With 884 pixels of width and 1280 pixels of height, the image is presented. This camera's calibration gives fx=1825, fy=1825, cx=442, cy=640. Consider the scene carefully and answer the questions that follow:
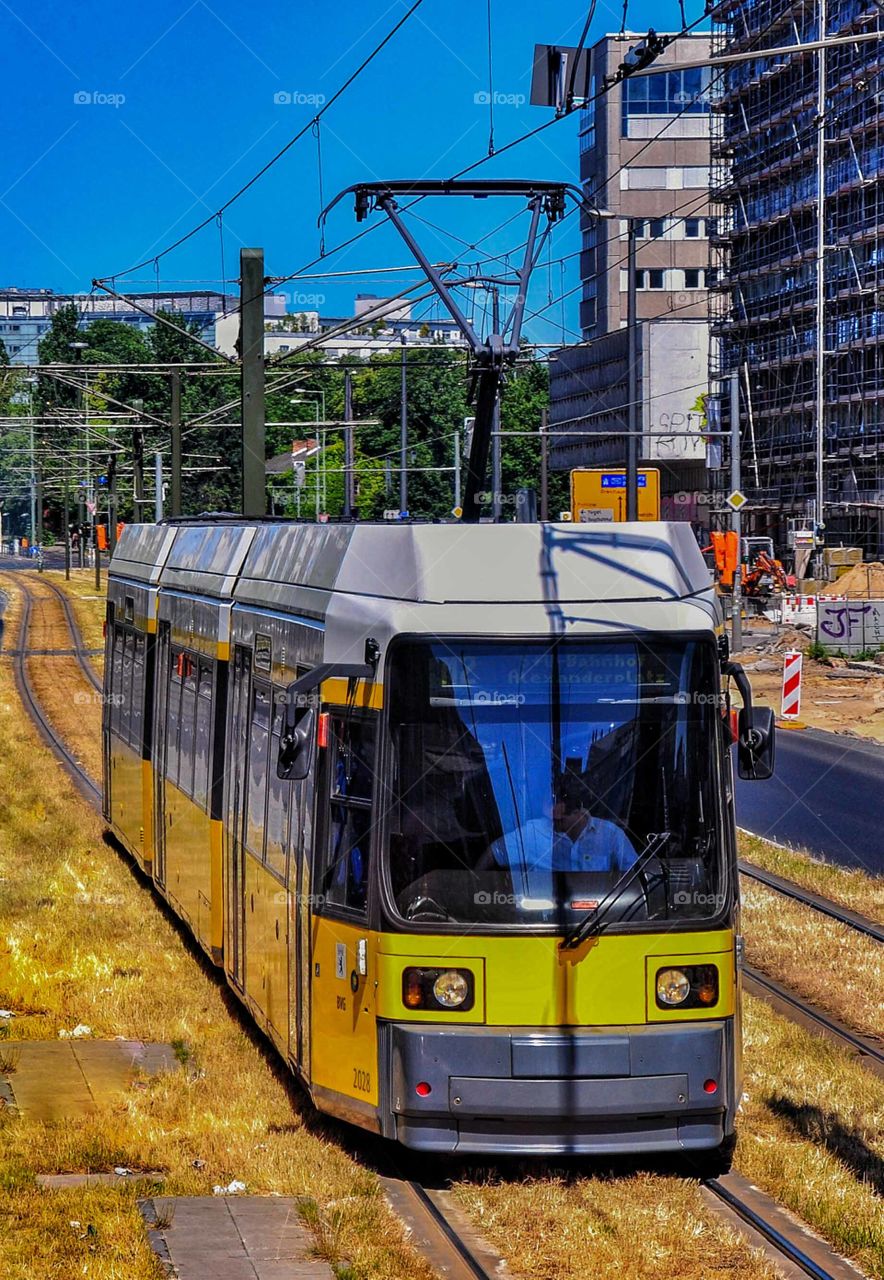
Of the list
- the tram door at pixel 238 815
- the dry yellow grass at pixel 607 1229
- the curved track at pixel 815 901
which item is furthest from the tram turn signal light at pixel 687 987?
the curved track at pixel 815 901

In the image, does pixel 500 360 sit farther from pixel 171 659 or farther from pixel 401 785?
pixel 401 785

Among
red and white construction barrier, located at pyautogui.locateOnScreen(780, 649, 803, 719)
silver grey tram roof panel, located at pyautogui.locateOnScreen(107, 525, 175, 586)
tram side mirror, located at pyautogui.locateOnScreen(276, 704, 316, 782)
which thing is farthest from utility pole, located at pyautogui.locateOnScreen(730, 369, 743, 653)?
tram side mirror, located at pyautogui.locateOnScreen(276, 704, 316, 782)

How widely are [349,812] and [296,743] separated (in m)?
0.50

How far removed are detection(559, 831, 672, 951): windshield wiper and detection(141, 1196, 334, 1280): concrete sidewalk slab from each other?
5.17 ft

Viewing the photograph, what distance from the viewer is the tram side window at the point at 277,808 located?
909cm

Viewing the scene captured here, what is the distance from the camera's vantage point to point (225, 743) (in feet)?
36.8

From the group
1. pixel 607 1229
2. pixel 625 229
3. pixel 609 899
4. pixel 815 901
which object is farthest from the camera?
pixel 625 229

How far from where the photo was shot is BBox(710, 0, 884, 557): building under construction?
66.4 m

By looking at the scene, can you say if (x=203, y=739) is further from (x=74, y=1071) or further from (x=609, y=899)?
(x=609, y=899)

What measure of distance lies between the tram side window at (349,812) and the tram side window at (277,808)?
82 centimetres

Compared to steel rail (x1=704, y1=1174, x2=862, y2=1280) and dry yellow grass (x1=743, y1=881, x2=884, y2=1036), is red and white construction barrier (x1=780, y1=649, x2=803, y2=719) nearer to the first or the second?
dry yellow grass (x1=743, y1=881, x2=884, y2=1036)

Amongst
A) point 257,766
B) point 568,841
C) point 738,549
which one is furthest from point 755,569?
point 568,841

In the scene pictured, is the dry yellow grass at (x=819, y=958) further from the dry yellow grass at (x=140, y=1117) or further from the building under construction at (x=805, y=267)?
the building under construction at (x=805, y=267)

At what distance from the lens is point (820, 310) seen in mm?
68312
